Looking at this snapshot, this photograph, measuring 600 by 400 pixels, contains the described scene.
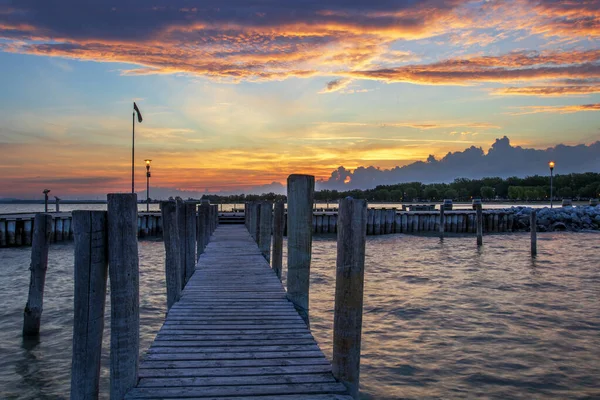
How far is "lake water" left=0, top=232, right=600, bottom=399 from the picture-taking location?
8.18 m

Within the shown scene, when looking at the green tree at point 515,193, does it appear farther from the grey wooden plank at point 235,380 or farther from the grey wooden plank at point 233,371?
the grey wooden plank at point 235,380

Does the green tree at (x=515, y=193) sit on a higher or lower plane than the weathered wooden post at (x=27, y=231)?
higher

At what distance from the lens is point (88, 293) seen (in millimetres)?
3865

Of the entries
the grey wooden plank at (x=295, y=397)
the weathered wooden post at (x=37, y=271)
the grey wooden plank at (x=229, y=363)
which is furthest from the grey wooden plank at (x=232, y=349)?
the weathered wooden post at (x=37, y=271)

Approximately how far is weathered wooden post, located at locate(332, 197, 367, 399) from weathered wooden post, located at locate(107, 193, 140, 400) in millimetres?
1886

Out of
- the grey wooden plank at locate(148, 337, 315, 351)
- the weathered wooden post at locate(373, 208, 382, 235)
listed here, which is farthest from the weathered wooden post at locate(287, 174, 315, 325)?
the weathered wooden post at locate(373, 208, 382, 235)

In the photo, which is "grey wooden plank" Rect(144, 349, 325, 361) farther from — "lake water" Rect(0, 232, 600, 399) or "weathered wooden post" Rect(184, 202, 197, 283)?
"weathered wooden post" Rect(184, 202, 197, 283)

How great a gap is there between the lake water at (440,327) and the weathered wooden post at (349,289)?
3.87m

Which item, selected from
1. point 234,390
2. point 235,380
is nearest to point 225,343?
point 235,380

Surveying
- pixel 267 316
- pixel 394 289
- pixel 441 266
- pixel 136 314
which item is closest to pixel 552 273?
pixel 441 266

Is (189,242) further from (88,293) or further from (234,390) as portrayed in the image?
(234,390)

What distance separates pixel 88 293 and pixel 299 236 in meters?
3.73

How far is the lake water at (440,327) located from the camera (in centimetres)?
818

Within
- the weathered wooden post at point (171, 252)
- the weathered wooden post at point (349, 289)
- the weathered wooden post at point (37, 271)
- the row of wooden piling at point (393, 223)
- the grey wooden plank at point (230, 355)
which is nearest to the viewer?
the weathered wooden post at point (349, 289)
